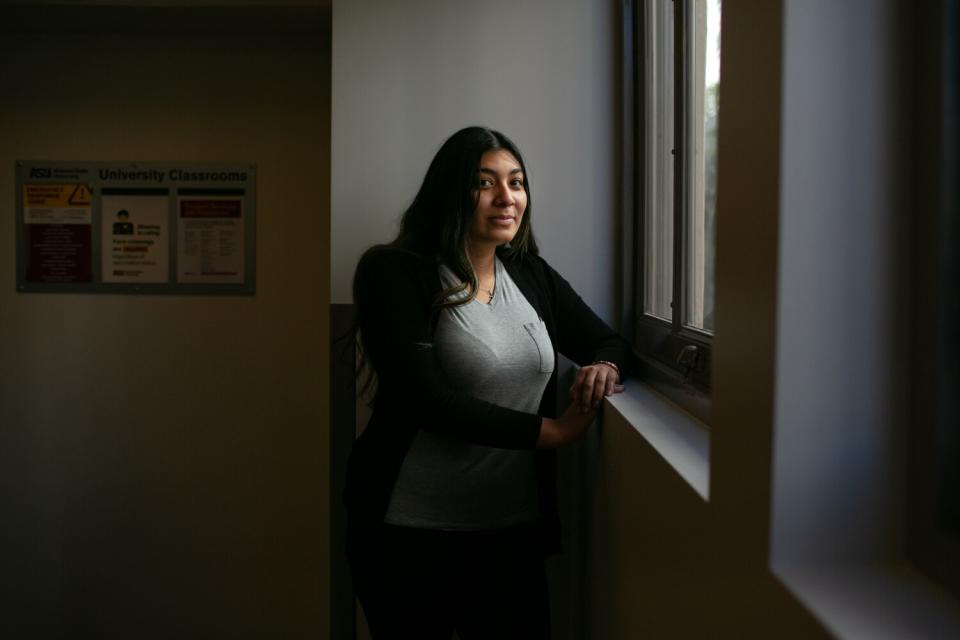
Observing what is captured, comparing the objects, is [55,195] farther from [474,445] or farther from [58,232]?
[474,445]

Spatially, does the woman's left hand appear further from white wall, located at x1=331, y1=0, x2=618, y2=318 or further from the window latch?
white wall, located at x1=331, y1=0, x2=618, y2=318

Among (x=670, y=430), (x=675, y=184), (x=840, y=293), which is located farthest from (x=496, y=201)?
(x=840, y=293)

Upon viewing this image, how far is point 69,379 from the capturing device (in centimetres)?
302

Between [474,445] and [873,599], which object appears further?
[474,445]

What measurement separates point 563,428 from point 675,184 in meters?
0.55

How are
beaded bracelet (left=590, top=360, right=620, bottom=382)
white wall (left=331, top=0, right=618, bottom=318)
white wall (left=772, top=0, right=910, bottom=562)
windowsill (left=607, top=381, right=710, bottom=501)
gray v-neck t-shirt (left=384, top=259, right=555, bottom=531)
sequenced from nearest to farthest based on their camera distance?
white wall (left=772, top=0, right=910, bottom=562)
windowsill (left=607, top=381, right=710, bottom=501)
gray v-neck t-shirt (left=384, top=259, right=555, bottom=531)
beaded bracelet (left=590, top=360, right=620, bottom=382)
white wall (left=331, top=0, right=618, bottom=318)

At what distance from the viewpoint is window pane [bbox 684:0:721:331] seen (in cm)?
163

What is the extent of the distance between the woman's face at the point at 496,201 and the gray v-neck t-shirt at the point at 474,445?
4.6 inches

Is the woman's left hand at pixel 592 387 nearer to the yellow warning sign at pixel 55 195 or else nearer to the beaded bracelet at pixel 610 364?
the beaded bracelet at pixel 610 364

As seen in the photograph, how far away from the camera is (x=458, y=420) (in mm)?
1599

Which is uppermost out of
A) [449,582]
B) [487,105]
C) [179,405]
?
[487,105]

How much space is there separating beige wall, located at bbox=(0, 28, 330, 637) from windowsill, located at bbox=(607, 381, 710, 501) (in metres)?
1.53

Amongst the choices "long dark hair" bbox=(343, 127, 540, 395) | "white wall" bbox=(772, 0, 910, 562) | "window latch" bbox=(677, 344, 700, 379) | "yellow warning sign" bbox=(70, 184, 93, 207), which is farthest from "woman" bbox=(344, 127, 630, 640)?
"yellow warning sign" bbox=(70, 184, 93, 207)

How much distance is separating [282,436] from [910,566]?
2.50 meters
